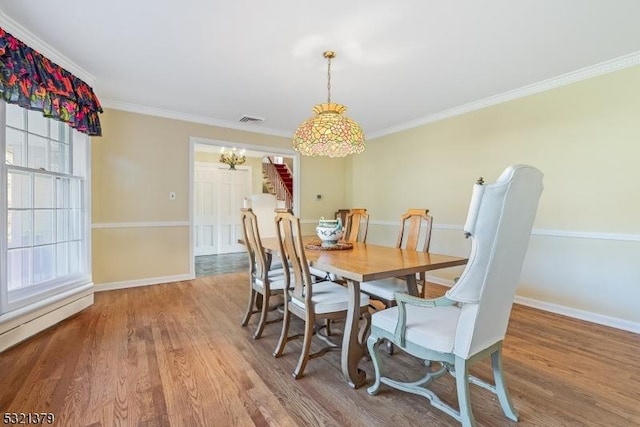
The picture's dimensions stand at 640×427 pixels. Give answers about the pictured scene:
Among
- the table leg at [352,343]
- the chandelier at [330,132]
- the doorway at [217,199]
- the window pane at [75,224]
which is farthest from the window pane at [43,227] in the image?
the doorway at [217,199]

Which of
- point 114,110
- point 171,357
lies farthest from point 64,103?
point 171,357

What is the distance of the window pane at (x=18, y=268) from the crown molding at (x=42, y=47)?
1.67m

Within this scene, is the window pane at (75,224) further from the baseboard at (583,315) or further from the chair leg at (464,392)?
the baseboard at (583,315)

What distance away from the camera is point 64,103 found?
2.66m

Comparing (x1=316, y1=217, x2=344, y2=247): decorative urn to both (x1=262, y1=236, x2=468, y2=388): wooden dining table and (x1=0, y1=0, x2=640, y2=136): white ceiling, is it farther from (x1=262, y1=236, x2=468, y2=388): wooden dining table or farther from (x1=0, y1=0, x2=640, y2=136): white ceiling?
(x1=0, y1=0, x2=640, y2=136): white ceiling

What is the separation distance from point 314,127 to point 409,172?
2.64 m

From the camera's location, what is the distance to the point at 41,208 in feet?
8.93

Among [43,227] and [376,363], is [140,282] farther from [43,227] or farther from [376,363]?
[376,363]

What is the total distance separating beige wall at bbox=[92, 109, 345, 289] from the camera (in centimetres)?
384

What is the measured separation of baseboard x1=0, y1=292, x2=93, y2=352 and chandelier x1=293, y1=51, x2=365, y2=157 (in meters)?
2.65

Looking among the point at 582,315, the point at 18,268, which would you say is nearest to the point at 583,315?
the point at 582,315

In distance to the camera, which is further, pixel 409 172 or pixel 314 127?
pixel 409 172

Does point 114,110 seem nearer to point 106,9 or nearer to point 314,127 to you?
point 106,9

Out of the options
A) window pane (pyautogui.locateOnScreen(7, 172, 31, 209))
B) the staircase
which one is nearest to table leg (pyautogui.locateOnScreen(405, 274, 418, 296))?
window pane (pyautogui.locateOnScreen(7, 172, 31, 209))
